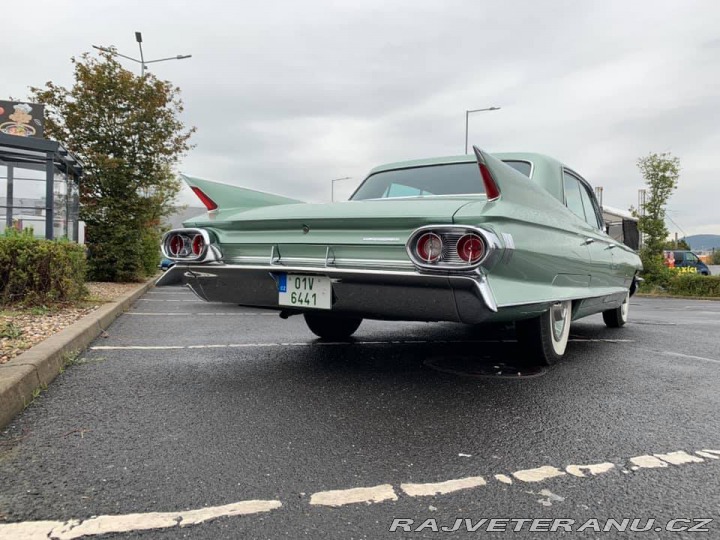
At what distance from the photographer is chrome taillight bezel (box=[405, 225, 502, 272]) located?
2.52m

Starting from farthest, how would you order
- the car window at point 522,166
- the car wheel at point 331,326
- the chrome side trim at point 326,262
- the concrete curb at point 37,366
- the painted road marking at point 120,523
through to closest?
the car wheel at point 331,326 → the car window at point 522,166 → the chrome side trim at point 326,262 → the concrete curb at point 37,366 → the painted road marking at point 120,523

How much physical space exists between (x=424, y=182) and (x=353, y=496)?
2770 millimetres

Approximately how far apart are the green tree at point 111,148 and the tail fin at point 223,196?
8457mm

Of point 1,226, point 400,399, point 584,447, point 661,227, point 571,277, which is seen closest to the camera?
point 584,447

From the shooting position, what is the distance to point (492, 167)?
2754mm

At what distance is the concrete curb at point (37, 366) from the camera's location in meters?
2.51

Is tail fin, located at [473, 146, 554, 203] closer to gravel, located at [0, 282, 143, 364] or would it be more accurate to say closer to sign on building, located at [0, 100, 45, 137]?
gravel, located at [0, 282, 143, 364]

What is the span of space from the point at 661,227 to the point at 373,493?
58.9ft

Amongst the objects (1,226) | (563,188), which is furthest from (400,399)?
(1,226)

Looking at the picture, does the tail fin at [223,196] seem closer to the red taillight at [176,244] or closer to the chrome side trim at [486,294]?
the red taillight at [176,244]

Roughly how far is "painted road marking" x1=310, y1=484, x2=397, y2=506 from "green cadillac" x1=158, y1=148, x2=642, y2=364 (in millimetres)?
1070

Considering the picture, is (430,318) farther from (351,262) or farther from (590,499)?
(590,499)

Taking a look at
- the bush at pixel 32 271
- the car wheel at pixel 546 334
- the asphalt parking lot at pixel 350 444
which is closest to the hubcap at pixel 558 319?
the car wheel at pixel 546 334

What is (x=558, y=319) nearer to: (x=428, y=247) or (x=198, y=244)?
(x=428, y=247)
